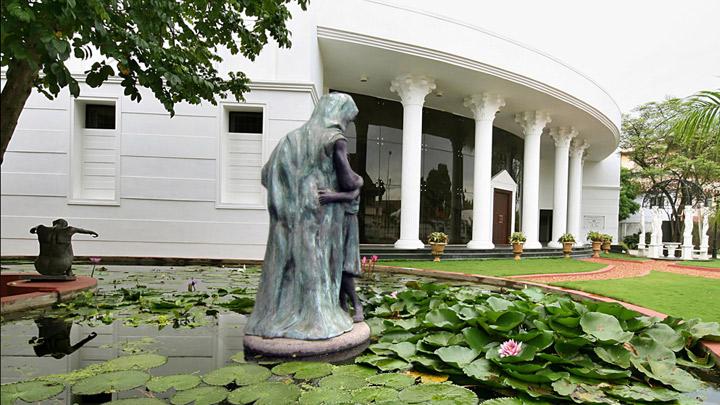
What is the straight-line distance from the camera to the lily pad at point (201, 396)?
7.53ft

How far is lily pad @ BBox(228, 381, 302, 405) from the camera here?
232 cm

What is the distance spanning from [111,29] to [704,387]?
5.66m

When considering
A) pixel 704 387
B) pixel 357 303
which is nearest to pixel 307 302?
pixel 357 303

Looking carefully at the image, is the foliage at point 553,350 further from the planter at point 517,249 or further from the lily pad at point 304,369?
the planter at point 517,249

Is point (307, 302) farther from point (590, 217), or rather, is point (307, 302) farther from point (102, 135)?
point (590, 217)

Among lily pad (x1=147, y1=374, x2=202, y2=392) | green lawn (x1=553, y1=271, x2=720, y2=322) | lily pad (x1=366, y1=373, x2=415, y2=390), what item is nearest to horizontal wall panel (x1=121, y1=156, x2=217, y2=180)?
green lawn (x1=553, y1=271, x2=720, y2=322)

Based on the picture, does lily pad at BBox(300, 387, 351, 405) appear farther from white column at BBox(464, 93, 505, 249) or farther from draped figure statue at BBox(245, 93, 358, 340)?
white column at BBox(464, 93, 505, 249)

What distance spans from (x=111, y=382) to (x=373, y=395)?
1557 mm

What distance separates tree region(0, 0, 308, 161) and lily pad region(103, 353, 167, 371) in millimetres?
1653

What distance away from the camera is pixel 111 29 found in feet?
13.5

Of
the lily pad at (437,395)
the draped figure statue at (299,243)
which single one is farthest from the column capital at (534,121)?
the lily pad at (437,395)

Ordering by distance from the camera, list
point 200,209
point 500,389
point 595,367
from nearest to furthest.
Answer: point 500,389, point 595,367, point 200,209

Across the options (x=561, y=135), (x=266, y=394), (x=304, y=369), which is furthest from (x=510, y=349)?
(x=561, y=135)

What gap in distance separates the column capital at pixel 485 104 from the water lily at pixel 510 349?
43.5ft
